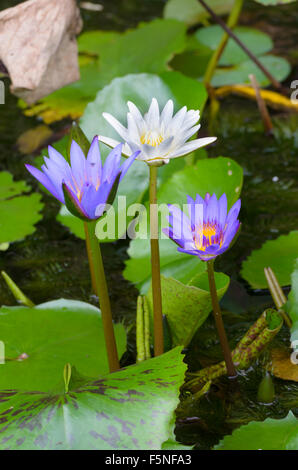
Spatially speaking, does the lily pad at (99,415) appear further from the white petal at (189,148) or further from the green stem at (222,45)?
the green stem at (222,45)

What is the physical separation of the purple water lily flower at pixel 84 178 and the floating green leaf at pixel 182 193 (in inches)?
14.7

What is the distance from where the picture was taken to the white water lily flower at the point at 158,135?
78 cm

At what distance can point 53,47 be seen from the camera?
1280 millimetres

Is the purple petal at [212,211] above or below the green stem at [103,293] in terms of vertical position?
above

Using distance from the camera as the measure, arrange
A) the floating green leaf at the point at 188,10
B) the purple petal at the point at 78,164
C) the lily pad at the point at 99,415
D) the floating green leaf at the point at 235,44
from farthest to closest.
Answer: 1. the floating green leaf at the point at 188,10
2. the floating green leaf at the point at 235,44
3. the purple petal at the point at 78,164
4. the lily pad at the point at 99,415

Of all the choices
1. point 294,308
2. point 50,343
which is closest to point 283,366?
point 294,308

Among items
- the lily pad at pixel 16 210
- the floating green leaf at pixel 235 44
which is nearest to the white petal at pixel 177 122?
the lily pad at pixel 16 210

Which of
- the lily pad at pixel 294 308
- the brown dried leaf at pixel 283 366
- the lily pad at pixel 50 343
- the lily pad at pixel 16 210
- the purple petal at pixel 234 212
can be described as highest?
the purple petal at pixel 234 212

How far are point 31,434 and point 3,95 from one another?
1508mm

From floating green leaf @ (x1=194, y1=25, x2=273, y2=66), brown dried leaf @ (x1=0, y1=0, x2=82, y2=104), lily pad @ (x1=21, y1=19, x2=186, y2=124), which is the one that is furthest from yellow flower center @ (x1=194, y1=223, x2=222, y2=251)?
floating green leaf @ (x1=194, y1=25, x2=273, y2=66)

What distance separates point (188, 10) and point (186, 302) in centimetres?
164

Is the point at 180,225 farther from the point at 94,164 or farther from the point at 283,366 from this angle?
the point at 283,366

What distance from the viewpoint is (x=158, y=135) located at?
84 cm

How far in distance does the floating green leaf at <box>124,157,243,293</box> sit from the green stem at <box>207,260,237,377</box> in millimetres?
222
